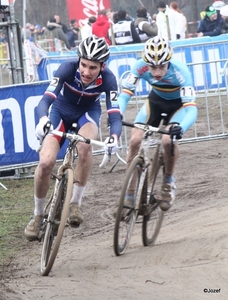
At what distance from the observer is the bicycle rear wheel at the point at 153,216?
761cm

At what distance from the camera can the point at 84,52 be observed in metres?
7.20

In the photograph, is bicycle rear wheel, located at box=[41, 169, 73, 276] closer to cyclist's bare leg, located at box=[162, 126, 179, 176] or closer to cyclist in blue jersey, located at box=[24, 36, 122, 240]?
cyclist in blue jersey, located at box=[24, 36, 122, 240]

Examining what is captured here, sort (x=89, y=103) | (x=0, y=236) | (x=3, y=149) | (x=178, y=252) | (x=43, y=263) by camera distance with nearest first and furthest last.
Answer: (x=43, y=263) < (x=178, y=252) < (x=89, y=103) < (x=0, y=236) < (x=3, y=149)

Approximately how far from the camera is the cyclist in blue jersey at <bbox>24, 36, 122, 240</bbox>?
7.02 metres

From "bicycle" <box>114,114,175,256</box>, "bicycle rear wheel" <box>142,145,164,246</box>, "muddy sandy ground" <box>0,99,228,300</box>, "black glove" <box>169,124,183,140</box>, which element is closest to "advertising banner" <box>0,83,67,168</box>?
"muddy sandy ground" <box>0,99,228,300</box>

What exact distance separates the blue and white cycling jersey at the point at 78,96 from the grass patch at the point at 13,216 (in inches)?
56.2

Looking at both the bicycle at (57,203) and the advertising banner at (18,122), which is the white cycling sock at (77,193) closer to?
the bicycle at (57,203)

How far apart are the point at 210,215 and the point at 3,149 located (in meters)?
3.93

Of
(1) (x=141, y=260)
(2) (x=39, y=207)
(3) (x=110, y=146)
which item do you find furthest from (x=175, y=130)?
(2) (x=39, y=207)

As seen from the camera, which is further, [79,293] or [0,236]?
[0,236]

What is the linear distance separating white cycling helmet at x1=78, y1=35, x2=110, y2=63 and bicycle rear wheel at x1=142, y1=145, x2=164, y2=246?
1197 mm

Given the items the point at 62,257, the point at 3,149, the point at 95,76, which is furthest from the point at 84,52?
the point at 3,149

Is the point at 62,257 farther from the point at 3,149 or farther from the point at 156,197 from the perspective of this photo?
the point at 3,149

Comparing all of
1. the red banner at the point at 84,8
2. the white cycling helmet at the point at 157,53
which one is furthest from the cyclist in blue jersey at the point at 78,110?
the red banner at the point at 84,8
